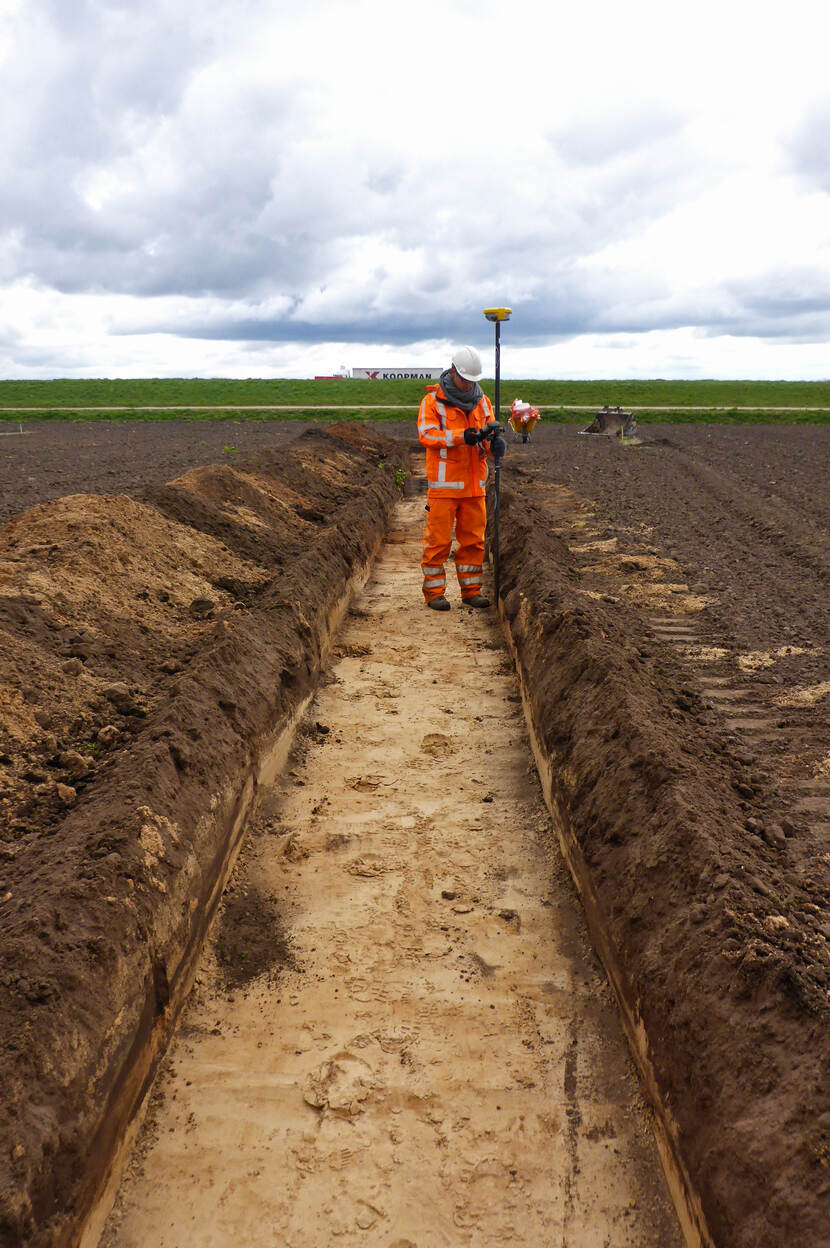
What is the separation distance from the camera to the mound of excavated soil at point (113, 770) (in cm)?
229

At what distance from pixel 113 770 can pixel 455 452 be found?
4747mm

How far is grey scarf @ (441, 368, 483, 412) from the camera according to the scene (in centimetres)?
755

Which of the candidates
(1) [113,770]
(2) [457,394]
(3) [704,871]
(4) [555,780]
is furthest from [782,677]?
(1) [113,770]

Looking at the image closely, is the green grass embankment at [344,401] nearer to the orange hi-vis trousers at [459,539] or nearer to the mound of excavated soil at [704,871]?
the orange hi-vis trousers at [459,539]


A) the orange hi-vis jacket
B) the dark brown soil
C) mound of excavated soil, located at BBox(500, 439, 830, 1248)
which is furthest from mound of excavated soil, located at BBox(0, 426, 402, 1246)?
mound of excavated soil, located at BBox(500, 439, 830, 1248)

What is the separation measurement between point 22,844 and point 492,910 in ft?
6.32

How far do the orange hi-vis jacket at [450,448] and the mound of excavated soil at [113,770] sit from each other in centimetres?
125

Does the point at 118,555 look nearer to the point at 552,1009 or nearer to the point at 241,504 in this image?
the point at 241,504

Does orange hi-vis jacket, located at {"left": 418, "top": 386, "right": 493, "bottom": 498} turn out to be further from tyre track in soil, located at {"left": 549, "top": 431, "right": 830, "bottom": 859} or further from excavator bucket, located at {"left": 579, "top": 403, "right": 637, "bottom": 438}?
excavator bucket, located at {"left": 579, "top": 403, "right": 637, "bottom": 438}

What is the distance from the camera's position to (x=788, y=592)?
285 inches

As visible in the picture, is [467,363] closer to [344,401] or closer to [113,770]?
[113,770]

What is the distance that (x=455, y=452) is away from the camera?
759cm

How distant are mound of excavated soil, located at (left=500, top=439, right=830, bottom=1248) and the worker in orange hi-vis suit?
119 cm

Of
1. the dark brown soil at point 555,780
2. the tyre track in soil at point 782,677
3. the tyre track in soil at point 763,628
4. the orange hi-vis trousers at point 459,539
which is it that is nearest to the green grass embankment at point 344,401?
the tyre track in soil at point 763,628
